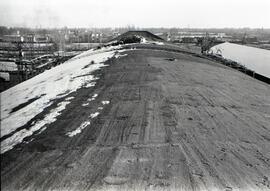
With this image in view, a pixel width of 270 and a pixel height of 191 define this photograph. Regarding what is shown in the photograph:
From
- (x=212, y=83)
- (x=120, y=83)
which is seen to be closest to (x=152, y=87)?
(x=120, y=83)

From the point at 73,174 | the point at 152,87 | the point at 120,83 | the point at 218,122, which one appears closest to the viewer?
the point at 73,174

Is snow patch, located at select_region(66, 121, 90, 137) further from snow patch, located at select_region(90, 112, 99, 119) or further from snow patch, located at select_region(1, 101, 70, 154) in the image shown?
snow patch, located at select_region(1, 101, 70, 154)

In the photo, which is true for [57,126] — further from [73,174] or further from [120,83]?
[120,83]

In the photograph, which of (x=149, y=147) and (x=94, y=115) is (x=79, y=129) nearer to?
(x=94, y=115)

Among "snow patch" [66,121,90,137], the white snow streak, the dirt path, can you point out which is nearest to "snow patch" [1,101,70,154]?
the white snow streak

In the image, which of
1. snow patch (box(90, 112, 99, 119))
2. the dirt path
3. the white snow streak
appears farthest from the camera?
snow patch (box(90, 112, 99, 119))

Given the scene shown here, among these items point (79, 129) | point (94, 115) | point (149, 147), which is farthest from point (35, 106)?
point (149, 147)

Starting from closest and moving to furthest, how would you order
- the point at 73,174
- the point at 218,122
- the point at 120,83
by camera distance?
the point at 73,174 < the point at 218,122 < the point at 120,83

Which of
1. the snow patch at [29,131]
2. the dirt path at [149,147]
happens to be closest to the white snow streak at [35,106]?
the snow patch at [29,131]
